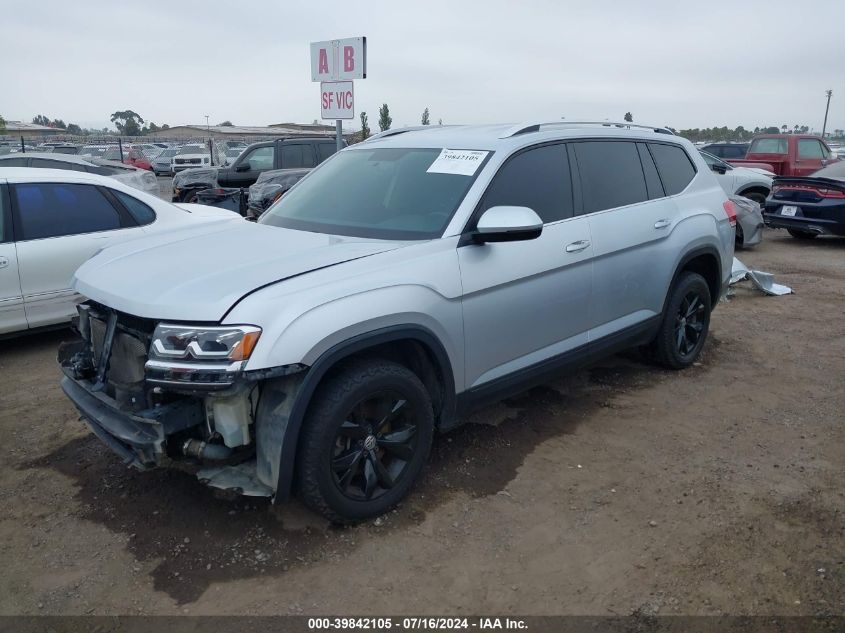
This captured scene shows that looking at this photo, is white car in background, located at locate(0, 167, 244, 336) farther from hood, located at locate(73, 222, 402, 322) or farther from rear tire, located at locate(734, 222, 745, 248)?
rear tire, located at locate(734, 222, 745, 248)

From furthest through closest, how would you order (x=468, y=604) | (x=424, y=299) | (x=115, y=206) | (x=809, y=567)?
(x=115, y=206), (x=424, y=299), (x=809, y=567), (x=468, y=604)

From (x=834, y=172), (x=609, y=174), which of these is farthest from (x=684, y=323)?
(x=834, y=172)

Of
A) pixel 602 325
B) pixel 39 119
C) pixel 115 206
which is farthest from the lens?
pixel 39 119

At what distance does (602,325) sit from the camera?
4.64 m

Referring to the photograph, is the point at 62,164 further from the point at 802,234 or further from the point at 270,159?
the point at 802,234

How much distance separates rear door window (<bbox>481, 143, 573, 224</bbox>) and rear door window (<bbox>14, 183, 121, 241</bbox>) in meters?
3.98

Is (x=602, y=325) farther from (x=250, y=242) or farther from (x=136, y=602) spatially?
(x=136, y=602)

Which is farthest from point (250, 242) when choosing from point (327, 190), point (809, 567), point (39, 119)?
point (39, 119)

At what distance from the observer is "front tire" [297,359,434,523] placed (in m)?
3.09

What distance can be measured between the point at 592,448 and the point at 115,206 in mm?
4734

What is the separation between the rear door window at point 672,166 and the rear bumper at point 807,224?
7.10 metres

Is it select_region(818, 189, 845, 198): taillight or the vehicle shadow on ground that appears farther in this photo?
select_region(818, 189, 845, 198): taillight

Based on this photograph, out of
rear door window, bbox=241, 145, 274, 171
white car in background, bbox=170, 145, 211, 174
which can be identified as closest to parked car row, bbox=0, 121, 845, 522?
rear door window, bbox=241, 145, 274, 171

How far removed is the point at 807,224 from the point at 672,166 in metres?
7.44
